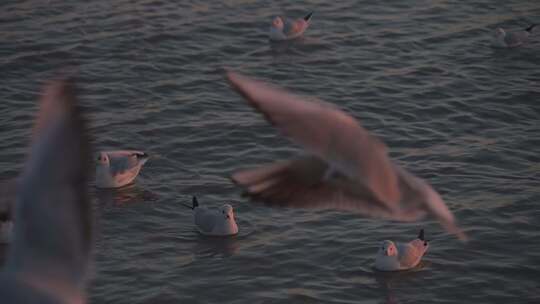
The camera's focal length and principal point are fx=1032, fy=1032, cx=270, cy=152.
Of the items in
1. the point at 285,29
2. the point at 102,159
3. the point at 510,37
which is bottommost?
the point at 102,159

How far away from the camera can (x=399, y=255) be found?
12.1m

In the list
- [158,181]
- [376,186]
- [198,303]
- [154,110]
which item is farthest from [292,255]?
[376,186]

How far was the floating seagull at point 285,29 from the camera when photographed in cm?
1944

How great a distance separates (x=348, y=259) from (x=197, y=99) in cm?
533

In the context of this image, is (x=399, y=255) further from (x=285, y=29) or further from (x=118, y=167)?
(x=285, y=29)

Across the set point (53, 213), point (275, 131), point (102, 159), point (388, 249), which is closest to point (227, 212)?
point (388, 249)

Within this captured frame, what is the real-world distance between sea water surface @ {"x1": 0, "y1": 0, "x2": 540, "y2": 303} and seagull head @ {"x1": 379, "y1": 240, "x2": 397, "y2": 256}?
1.15 ft

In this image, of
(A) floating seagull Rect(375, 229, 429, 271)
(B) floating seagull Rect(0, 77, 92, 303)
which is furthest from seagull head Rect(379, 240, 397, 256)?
(B) floating seagull Rect(0, 77, 92, 303)

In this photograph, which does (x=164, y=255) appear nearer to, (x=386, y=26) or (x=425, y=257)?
(x=425, y=257)

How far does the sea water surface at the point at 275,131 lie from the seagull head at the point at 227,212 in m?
0.40

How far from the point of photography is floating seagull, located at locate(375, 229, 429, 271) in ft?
39.5

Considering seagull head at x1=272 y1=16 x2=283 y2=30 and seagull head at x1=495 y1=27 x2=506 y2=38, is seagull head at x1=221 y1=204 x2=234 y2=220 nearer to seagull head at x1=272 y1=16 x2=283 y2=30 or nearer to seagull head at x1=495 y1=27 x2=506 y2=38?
seagull head at x1=272 y1=16 x2=283 y2=30

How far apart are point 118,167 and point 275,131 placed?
272 centimetres

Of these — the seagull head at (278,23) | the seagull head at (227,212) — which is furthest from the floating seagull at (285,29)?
the seagull head at (227,212)
